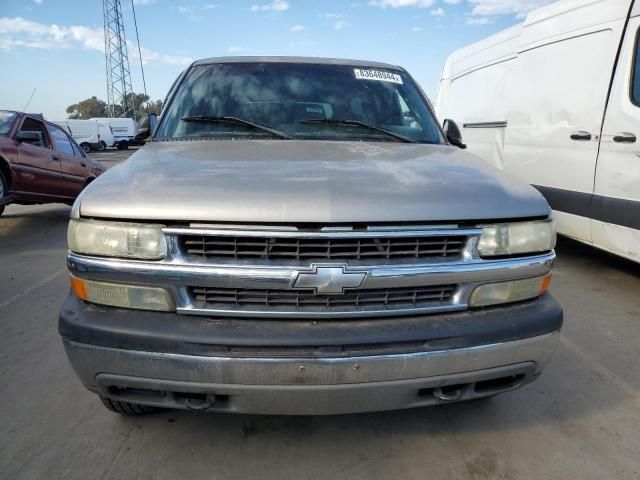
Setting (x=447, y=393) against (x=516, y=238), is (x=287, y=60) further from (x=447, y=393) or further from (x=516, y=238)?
(x=447, y=393)

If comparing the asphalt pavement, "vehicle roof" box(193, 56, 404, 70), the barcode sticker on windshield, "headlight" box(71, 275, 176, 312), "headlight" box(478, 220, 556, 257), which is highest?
"vehicle roof" box(193, 56, 404, 70)

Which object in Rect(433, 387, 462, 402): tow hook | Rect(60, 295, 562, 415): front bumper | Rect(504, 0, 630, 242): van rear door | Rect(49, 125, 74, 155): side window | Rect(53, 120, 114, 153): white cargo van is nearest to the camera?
Rect(60, 295, 562, 415): front bumper

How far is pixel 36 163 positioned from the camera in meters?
7.59

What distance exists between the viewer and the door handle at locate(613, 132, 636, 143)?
4.17m

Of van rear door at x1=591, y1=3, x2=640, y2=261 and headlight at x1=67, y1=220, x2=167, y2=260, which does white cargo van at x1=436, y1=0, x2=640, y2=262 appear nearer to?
van rear door at x1=591, y1=3, x2=640, y2=261

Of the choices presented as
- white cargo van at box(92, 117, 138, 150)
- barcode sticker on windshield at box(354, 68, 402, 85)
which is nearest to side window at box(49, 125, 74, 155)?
barcode sticker on windshield at box(354, 68, 402, 85)

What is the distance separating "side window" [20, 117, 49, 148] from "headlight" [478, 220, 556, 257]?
7474 mm

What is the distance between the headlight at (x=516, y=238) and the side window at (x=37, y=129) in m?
7.47

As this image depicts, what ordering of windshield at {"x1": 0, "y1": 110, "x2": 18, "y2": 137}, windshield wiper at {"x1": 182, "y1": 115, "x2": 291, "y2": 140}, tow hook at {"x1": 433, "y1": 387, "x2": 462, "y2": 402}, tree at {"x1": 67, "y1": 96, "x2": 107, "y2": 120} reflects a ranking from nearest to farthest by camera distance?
tow hook at {"x1": 433, "y1": 387, "x2": 462, "y2": 402}, windshield wiper at {"x1": 182, "y1": 115, "x2": 291, "y2": 140}, windshield at {"x1": 0, "y1": 110, "x2": 18, "y2": 137}, tree at {"x1": 67, "y1": 96, "x2": 107, "y2": 120}

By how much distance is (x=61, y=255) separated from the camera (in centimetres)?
589

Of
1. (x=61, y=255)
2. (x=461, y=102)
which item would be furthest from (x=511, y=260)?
(x=461, y=102)

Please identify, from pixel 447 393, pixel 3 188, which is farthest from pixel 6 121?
pixel 447 393

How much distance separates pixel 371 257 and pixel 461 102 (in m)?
6.87

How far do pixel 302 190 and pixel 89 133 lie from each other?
122 ft
